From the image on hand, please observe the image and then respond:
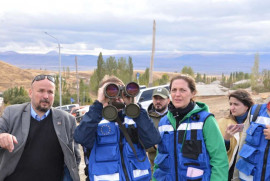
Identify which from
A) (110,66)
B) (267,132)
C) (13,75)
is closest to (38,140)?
(267,132)

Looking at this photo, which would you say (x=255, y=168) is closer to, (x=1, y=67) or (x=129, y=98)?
(x=129, y=98)

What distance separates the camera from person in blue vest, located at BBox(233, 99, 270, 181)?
10.1 ft

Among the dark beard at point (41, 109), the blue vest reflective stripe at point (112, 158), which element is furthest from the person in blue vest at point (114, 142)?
the dark beard at point (41, 109)

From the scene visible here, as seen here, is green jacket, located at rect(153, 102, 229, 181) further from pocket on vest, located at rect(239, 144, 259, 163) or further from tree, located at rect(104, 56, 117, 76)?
tree, located at rect(104, 56, 117, 76)

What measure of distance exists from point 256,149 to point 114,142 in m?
1.34

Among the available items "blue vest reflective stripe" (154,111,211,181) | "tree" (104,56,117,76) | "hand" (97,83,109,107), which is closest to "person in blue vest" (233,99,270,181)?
"blue vest reflective stripe" (154,111,211,181)

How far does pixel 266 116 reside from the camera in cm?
321

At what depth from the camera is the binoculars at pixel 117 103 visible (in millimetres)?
2740

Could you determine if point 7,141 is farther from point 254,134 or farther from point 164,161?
point 254,134

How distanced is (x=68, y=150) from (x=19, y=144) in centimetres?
47

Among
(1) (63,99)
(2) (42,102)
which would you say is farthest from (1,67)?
(2) (42,102)

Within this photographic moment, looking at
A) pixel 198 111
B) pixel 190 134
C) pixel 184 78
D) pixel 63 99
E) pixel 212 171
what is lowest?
pixel 63 99

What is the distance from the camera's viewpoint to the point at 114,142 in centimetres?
291

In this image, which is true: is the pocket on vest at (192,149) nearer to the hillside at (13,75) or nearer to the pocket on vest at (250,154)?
the pocket on vest at (250,154)
